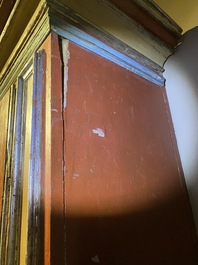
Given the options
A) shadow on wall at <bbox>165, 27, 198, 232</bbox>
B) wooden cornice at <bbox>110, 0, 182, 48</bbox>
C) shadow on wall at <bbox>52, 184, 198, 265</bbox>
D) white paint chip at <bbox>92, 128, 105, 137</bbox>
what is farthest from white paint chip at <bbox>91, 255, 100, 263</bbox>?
wooden cornice at <bbox>110, 0, 182, 48</bbox>

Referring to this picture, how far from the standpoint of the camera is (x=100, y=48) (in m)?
0.73

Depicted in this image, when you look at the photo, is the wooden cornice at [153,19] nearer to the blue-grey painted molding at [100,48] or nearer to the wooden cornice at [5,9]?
the blue-grey painted molding at [100,48]

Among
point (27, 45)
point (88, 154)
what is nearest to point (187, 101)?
point (88, 154)

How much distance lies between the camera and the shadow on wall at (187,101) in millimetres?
763

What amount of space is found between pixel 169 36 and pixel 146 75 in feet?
0.55

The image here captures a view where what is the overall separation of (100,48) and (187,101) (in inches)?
13.3

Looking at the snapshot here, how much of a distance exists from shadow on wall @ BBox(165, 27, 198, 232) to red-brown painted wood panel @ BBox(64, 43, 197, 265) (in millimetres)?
30

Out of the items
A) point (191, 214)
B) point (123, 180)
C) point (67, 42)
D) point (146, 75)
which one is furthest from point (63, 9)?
point (191, 214)

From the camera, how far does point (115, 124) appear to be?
2.18ft

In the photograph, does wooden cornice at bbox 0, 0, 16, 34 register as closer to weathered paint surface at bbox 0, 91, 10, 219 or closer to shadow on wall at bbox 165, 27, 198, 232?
weathered paint surface at bbox 0, 91, 10, 219

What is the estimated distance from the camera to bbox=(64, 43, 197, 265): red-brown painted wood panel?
1.66 ft

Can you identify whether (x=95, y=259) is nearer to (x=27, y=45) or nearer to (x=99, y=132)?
(x=99, y=132)

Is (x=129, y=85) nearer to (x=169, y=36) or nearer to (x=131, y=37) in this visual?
(x=131, y=37)

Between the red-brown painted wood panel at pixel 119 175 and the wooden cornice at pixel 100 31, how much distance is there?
0.16 feet
